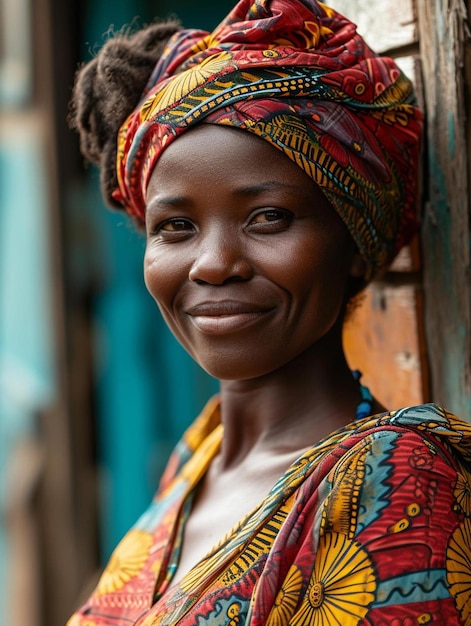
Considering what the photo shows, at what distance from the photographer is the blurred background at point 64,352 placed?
4586mm

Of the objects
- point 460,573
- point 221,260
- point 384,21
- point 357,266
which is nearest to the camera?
point 460,573

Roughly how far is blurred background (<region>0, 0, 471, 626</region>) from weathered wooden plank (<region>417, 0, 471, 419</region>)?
258cm

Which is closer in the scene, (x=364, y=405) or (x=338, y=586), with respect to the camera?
(x=338, y=586)

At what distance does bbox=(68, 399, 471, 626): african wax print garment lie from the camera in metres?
1.23

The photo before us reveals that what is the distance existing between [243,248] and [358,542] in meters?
0.56

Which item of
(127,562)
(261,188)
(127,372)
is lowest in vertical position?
(127,372)

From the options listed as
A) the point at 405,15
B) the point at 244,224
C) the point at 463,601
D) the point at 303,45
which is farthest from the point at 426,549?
the point at 405,15

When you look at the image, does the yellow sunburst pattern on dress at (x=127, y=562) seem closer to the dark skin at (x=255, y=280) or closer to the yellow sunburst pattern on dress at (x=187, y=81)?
the dark skin at (x=255, y=280)

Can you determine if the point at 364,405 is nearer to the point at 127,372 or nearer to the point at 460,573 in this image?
the point at 460,573

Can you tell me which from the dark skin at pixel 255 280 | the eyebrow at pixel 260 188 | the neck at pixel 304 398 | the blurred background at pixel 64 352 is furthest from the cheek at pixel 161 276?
the blurred background at pixel 64 352

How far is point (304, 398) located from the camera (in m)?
1.71

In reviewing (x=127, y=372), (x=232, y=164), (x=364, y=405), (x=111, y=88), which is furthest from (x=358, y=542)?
(x=127, y=372)

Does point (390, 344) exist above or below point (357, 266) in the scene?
below

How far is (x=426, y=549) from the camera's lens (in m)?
1.24
